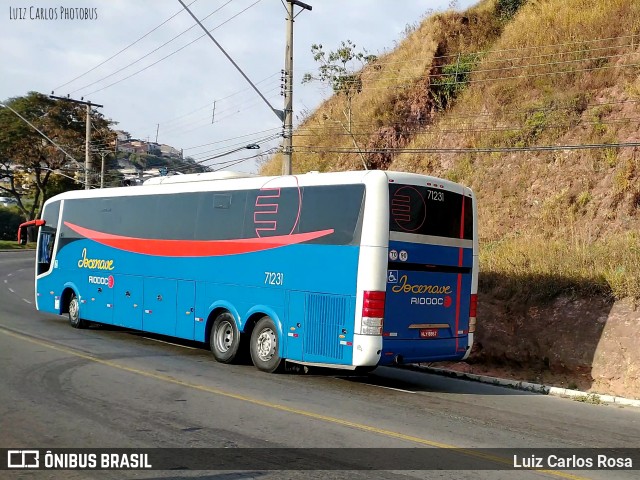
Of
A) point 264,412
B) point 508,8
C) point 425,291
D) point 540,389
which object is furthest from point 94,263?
point 508,8

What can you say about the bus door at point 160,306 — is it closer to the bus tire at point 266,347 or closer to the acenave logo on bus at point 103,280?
the acenave logo on bus at point 103,280

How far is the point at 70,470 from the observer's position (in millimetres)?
6418

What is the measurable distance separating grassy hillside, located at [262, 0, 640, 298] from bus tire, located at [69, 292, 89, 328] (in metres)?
11.0

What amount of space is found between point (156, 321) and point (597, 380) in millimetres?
9591

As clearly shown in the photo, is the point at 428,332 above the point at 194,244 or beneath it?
beneath

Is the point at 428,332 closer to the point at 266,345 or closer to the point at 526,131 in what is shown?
the point at 266,345

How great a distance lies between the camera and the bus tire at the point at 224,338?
1355 centimetres

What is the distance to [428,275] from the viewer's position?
11.8 m

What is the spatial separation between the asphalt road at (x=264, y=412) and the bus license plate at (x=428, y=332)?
97 centimetres

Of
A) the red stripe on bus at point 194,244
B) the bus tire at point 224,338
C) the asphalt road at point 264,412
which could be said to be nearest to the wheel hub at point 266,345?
the asphalt road at point 264,412

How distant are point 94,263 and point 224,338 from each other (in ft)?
20.0

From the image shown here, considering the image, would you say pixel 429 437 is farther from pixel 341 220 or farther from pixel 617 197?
pixel 617 197

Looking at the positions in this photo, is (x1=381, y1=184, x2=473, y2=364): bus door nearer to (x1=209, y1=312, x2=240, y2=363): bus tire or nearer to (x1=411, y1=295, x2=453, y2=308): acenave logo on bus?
(x1=411, y1=295, x2=453, y2=308): acenave logo on bus

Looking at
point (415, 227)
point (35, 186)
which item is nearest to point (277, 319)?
point (415, 227)
